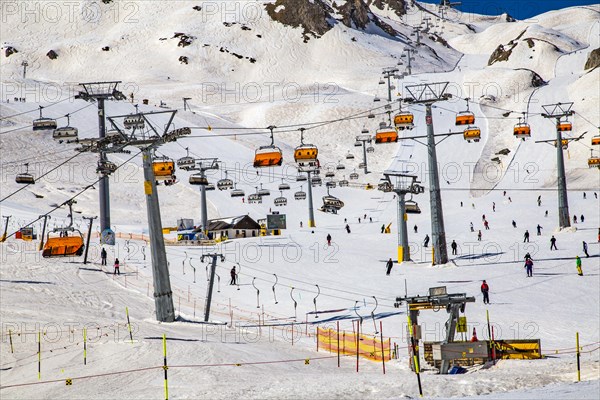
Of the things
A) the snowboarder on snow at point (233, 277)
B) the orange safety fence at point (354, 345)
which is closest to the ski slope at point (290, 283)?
the orange safety fence at point (354, 345)

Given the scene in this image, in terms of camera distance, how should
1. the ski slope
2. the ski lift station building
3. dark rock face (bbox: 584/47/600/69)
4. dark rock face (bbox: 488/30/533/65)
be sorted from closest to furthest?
the ski slope
the ski lift station building
dark rock face (bbox: 584/47/600/69)
dark rock face (bbox: 488/30/533/65)

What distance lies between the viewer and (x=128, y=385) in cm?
1488

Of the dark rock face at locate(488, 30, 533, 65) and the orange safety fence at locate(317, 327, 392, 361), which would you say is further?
the dark rock face at locate(488, 30, 533, 65)

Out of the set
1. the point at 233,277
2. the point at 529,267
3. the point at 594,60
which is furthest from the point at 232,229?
the point at 594,60

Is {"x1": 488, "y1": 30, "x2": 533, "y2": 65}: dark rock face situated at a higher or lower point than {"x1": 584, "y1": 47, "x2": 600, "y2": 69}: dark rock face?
higher

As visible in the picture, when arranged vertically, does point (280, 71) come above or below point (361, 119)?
above

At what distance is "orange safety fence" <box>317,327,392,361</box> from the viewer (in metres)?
19.4

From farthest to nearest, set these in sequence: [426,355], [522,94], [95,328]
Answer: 1. [522,94]
2. [95,328]
3. [426,355]

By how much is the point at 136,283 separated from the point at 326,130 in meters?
99.7

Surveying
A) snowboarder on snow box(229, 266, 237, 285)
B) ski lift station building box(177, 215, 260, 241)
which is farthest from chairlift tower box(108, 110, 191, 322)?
ski lift station building box(177, 215, 260, 241)

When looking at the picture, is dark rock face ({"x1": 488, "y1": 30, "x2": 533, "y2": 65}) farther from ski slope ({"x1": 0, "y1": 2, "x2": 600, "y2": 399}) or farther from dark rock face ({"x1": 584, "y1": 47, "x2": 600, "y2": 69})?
ski slope ({"x1": 0, "y1": 2, "x2": 600, "y2": 399})

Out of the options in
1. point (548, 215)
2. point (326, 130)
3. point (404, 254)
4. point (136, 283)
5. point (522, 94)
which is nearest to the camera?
point (136, 283)

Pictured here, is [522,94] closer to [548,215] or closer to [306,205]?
[306,205]

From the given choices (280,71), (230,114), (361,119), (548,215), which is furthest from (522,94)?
(548,215)
